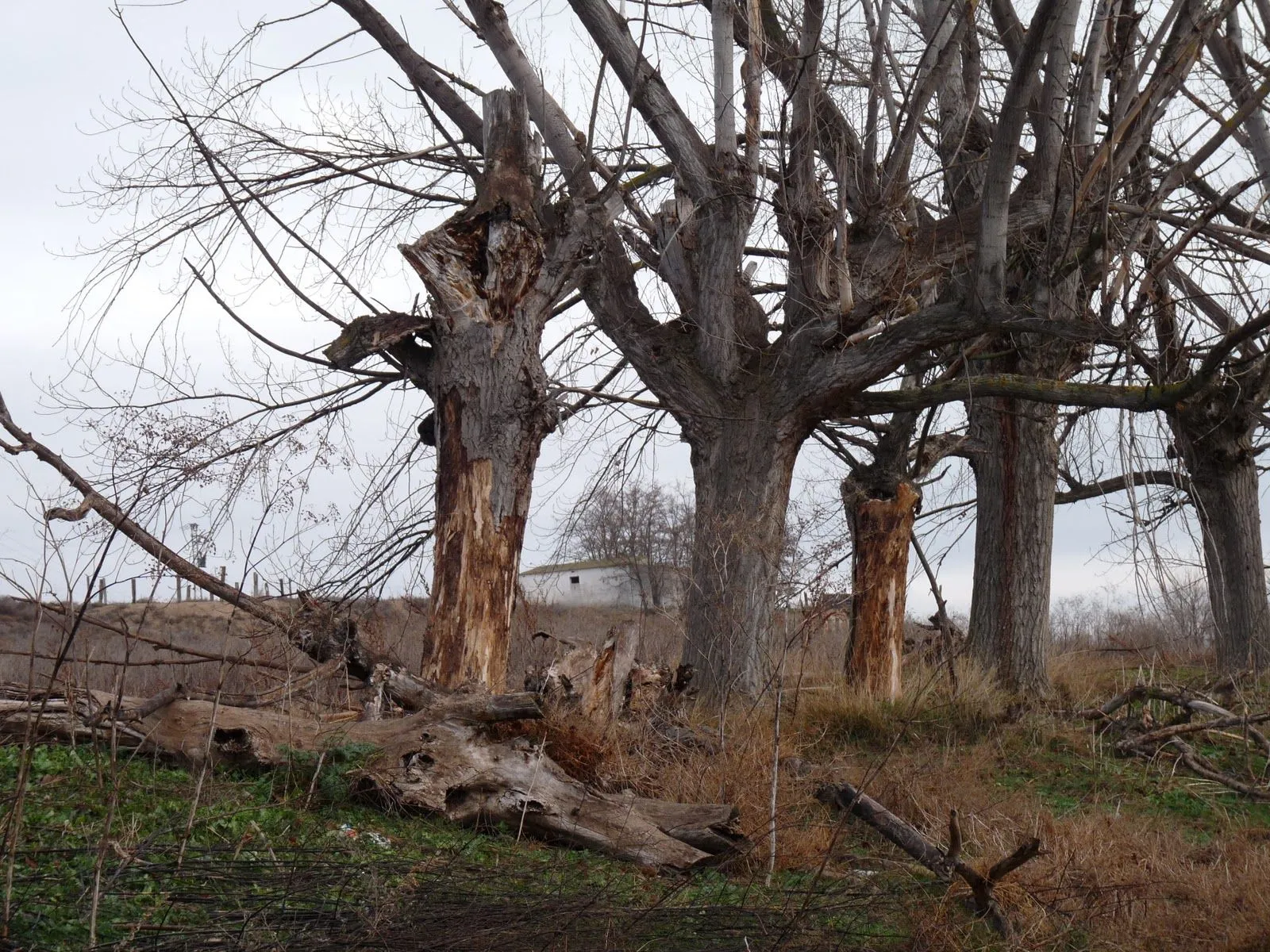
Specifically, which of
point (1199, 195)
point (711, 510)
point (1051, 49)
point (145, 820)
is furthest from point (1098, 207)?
point (145, 820)

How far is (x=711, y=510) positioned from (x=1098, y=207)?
3.57 meters

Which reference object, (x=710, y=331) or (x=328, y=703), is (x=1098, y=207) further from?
(x=328, y=703)

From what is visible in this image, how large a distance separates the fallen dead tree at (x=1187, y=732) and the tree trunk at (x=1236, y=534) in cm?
258

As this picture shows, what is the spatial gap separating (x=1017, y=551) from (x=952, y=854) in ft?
21.6

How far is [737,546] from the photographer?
27.1 feet

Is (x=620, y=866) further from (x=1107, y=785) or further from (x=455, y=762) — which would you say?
(x=1107, y=785)

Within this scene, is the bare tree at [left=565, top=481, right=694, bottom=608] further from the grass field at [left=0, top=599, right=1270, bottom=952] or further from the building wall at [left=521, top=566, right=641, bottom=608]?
the building wall at [left=521, top=566, right=641, bottom=608]

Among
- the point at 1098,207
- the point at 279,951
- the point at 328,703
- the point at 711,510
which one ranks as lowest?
the point at 279,951

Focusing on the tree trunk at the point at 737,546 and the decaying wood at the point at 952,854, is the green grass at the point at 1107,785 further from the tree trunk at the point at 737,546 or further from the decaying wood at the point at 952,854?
the decaying wood at the point at 952,854

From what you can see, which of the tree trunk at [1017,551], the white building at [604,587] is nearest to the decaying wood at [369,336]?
the tree trunk at [1017,551]

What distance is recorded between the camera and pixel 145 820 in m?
4.48

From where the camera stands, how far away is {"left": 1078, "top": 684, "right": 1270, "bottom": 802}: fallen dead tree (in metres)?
7.37

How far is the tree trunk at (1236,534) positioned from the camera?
35.9ft

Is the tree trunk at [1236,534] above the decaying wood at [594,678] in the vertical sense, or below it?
above
